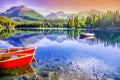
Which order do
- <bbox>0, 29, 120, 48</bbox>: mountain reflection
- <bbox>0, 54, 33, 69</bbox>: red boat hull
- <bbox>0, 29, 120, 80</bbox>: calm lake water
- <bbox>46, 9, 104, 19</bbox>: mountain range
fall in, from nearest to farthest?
<bbox>0, 54, 33, 69</bbox>: red boat hull < <bbox>0, 29, 120, 80</bbox>: calm lake water < <bbox>46, 9, 104, 19</bbox>: mountain range < <bbox>0, 29, 120, 48</bbox>: mountain reflection

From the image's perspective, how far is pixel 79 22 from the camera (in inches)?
237

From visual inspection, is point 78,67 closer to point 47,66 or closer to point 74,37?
point 47,66

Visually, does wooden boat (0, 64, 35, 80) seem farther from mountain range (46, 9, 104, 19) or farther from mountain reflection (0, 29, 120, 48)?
mountain range (46, 9, 104, 19)

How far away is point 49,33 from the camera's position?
630 cm

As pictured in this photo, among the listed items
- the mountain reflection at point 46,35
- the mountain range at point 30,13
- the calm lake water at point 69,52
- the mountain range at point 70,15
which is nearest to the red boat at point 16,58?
the calm lake water at point 69,52

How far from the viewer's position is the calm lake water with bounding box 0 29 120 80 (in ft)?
17.1

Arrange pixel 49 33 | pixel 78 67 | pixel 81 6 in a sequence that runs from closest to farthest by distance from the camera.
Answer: pixel 78 67
pixel 81 6
pixel 49 33

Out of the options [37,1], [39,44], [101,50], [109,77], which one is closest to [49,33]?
[39,44]

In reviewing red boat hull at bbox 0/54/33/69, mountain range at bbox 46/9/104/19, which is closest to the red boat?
red boat hull at bbox 0/54/33/69

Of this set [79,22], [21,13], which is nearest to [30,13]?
[21,13]

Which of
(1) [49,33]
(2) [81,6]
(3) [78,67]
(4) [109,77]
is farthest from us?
(1) [49,33]

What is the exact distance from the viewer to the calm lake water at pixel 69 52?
17.1 ft

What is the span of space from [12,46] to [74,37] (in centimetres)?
151

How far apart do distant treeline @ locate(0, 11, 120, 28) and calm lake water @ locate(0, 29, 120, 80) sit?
0.14 meters
